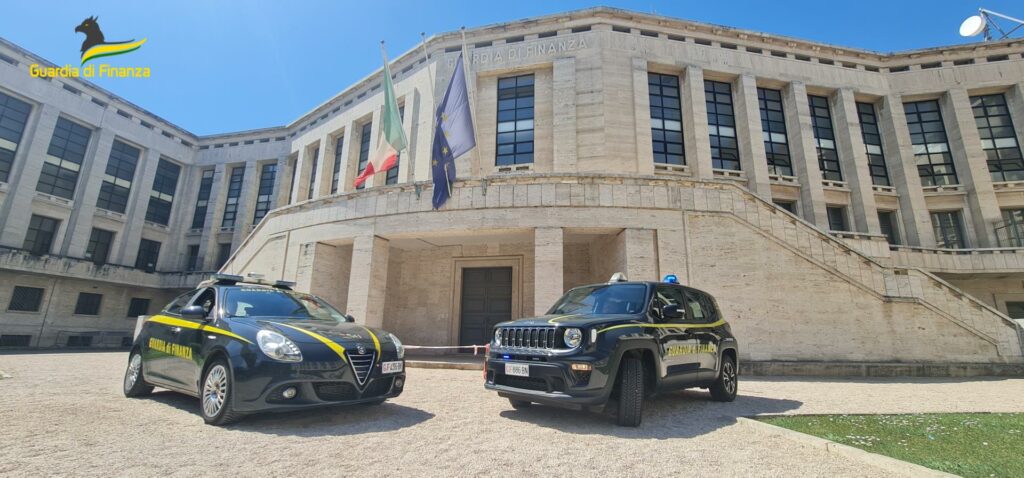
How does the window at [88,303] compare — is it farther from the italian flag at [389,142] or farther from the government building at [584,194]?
the italian flag at [389,142]

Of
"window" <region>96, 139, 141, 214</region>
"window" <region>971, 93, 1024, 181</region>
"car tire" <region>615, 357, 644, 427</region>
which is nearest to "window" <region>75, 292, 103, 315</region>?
"window" <region>96, 139, 141, 214</region>

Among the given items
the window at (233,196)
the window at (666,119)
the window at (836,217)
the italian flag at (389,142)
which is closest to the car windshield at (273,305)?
the italian flag at (389,142)

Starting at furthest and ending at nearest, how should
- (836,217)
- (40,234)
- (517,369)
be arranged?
(40,234) < (836,217) < (517,369)

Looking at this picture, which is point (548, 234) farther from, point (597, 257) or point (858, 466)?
point (858, 466)

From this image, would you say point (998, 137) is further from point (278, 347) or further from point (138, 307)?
point (138, 307)

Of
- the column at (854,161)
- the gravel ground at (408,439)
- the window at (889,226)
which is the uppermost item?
the column at (854,161)

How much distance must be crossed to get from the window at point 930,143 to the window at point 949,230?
70.8 inches

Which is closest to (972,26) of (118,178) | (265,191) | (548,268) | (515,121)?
(515,121)

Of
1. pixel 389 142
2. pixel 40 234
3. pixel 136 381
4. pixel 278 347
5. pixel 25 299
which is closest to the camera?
pixel 278 347

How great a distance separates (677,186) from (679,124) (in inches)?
387

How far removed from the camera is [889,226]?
22250 mm

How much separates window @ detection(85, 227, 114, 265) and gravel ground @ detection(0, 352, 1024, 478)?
96.8 ft

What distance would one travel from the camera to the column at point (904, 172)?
69.8 ft

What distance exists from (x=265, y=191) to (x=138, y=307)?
38.5ft
